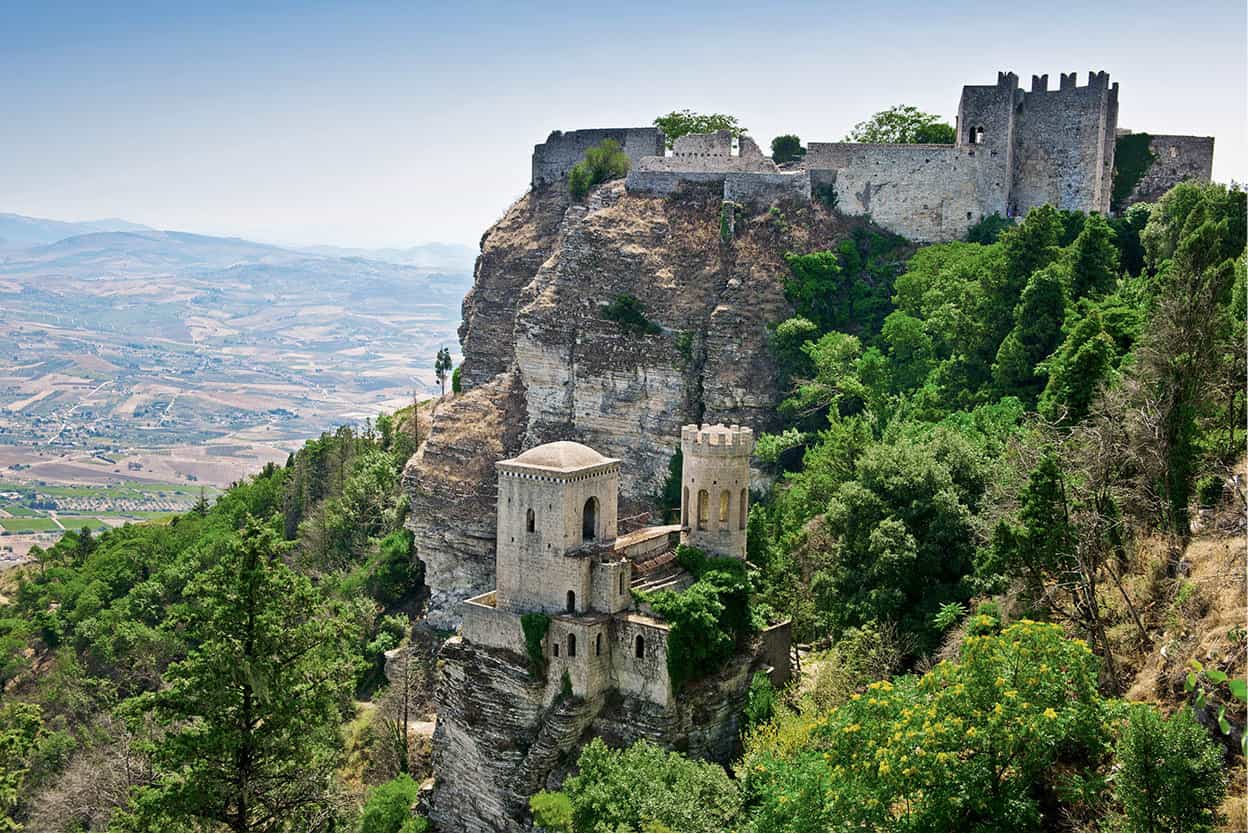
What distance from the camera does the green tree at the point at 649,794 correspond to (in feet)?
83.8

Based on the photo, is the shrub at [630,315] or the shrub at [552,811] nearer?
the shrub at [552,811]

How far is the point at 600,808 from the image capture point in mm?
26547

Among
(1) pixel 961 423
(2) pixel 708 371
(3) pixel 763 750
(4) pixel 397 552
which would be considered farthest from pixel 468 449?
(3) pixel 763 750

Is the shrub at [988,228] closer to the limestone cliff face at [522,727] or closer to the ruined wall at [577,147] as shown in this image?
the ruined wall at [577,147]

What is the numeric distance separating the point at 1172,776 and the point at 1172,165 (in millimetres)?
40005

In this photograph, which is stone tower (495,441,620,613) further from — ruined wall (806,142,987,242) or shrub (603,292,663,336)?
ruined wall (806,142,987,242)

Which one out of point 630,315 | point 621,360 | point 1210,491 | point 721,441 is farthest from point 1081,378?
point 630,315

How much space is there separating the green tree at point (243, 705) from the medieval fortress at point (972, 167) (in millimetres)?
34098

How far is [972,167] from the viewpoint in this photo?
53.0 metres

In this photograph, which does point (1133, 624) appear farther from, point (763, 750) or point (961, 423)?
point (961, 423)

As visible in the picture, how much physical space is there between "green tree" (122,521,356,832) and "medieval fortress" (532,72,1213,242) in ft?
→ 112

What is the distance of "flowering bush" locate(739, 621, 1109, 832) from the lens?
800 inches

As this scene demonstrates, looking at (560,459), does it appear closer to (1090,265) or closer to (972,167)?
(1090,265)

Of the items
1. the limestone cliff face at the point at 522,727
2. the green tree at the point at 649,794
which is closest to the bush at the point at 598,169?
the limestone cliff face at the point at 522,727
